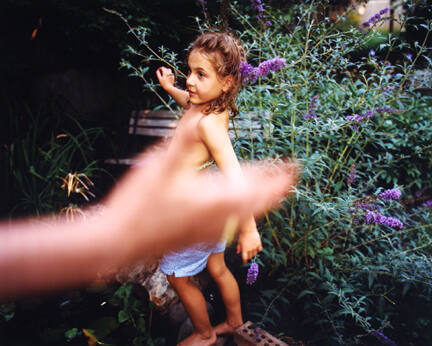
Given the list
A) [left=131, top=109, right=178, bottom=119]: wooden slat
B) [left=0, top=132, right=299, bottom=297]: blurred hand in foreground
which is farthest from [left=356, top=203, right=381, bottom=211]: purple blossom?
[left=131, top=109, right=178, bottom=119]: wooden slat

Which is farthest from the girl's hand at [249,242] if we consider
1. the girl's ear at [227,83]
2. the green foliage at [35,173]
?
the green foliage at [35,173]

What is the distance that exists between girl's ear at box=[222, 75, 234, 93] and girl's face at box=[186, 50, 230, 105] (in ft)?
0.11

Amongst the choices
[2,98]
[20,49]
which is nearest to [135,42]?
[20,49]

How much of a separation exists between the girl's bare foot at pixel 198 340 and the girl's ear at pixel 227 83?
4.07ft

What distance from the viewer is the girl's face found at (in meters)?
1.31

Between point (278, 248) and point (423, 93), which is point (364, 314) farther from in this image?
point (423, 93)

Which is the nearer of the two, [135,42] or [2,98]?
[2,98]

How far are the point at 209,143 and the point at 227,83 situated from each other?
299 mm

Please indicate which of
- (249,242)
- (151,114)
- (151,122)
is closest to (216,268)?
(249,242)

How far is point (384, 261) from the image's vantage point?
6.15 ft

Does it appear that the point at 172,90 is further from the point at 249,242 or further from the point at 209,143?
the point at 249,242

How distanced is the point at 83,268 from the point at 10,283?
18 centimetres

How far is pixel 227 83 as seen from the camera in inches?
55.0

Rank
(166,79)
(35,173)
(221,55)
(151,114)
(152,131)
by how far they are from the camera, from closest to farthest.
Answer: (221,55) < (166,79) < (35,173) < (152,131) < (151,114)
